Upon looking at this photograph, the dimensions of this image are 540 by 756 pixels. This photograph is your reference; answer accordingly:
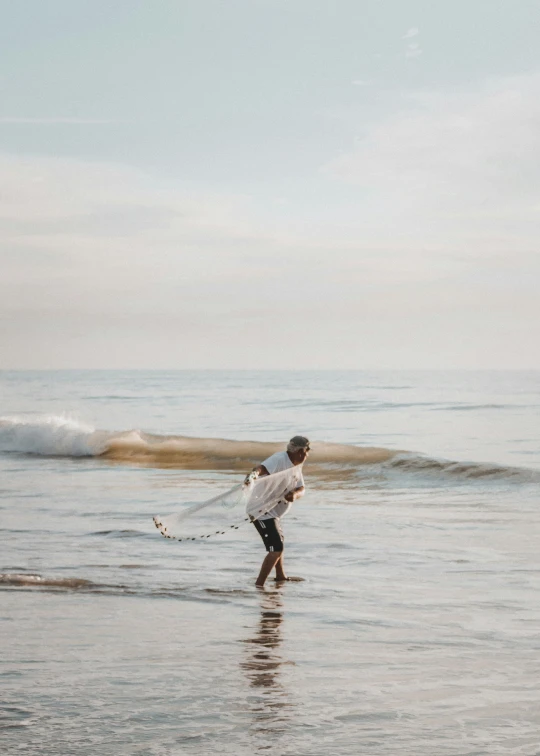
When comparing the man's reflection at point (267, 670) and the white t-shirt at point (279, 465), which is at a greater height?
the white t-shirt at point (279, 465)

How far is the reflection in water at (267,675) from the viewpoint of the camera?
5.68 metres

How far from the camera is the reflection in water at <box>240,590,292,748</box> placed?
5676 millimetres

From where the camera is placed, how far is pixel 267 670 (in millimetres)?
6805

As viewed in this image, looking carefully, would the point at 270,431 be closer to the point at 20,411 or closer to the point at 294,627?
the point at 20,411

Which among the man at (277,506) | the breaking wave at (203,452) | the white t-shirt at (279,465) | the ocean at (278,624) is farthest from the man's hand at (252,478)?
the breaking wave at (203,452)

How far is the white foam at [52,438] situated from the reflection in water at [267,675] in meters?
24.5

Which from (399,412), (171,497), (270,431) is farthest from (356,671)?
(399,412)

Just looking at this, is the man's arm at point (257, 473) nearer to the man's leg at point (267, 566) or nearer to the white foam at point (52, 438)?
the man's leg at point (267, 566)

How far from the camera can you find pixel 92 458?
3105 centimetres

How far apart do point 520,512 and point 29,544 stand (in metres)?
7.99

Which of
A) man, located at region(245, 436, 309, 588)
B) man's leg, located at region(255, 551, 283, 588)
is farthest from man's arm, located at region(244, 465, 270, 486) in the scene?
man's leg, located at region(255, 551, 283, 588)

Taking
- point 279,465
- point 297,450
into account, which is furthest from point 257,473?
point 297,450

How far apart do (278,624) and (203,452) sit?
23589mm

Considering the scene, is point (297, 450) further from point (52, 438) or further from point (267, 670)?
point (52, 438)
